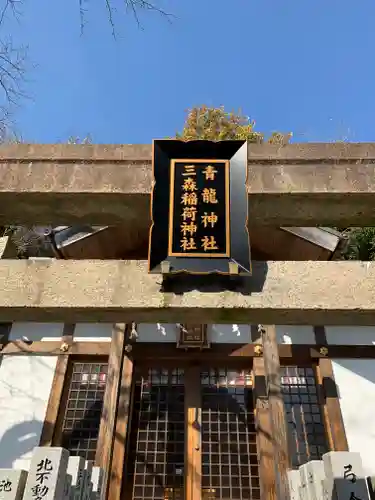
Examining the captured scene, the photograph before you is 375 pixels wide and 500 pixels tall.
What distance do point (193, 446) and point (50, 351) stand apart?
3.97m

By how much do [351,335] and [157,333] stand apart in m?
4.73

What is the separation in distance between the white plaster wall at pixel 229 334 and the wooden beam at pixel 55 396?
3.46 metres

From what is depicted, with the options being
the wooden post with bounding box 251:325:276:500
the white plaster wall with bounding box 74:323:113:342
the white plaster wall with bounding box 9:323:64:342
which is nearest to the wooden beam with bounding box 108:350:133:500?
the white plaster wall with bounding box 74:323:113:342

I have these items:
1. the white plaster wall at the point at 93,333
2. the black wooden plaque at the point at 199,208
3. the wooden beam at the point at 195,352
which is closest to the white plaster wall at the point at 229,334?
the wooden beam at the point at 195,352

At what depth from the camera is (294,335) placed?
31.1 feet

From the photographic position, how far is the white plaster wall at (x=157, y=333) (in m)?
9.47

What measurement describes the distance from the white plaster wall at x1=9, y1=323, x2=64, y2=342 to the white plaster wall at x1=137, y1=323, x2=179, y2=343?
2.00 m

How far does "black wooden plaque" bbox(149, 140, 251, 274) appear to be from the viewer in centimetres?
398

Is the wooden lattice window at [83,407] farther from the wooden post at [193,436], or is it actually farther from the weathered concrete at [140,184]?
the weathered concrete at [140,184]

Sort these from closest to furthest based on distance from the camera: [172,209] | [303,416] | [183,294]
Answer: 1. [183,294]
2. [172,209]
3. [303,416]

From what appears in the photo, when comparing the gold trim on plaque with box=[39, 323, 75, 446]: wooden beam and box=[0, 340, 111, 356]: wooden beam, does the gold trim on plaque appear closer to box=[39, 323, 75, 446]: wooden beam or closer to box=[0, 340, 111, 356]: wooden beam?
box=[0, 340, 111, 356]: wooden beam

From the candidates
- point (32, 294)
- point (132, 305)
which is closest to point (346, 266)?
point (132, 305)

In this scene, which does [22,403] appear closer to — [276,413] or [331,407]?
[276,413]

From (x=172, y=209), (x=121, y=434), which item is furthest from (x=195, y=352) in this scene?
(x=172, y=209)
